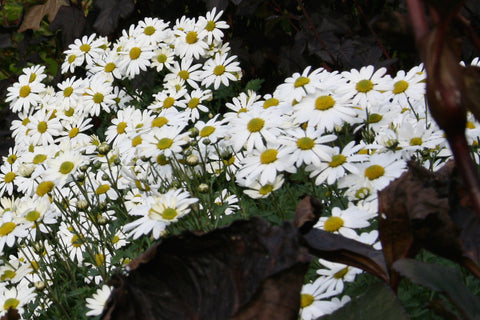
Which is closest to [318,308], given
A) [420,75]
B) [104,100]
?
[420,75]

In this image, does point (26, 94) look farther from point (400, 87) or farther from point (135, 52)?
point (400, 87)

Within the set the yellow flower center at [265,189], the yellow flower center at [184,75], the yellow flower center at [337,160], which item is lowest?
the yellow flower center at [337,160]

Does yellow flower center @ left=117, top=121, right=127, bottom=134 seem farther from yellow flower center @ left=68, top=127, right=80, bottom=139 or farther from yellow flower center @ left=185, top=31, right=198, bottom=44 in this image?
yellow flower center @ left=185, top=31, right=198, bottom=44

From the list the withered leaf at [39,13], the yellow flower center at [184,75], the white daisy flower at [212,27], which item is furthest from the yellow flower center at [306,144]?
the withered leaf at [39,13]

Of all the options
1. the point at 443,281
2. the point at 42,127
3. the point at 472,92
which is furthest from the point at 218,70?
the point at 472,92

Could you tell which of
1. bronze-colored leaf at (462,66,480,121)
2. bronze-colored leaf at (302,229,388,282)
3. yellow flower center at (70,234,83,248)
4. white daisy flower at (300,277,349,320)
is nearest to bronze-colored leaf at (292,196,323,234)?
bronze-colored leaf at (302,229,388,282)

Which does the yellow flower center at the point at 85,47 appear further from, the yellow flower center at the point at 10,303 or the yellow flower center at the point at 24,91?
the yellow flower center at the point at 10,303
